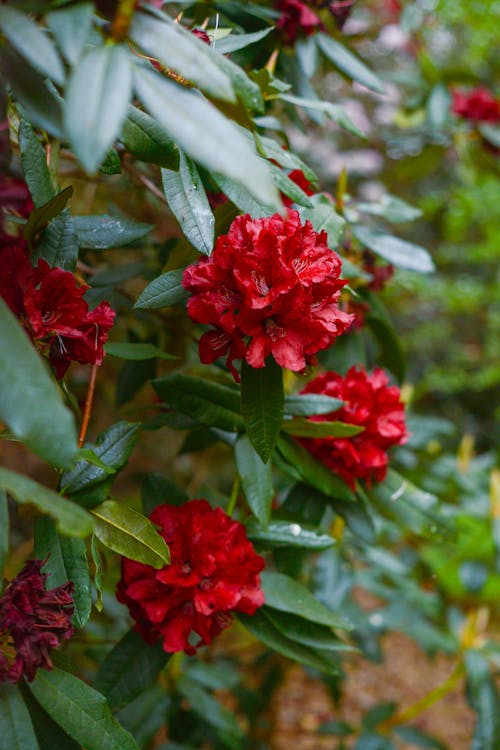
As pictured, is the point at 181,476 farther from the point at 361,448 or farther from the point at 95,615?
the point at 361,448

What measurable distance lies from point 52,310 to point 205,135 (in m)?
0.24

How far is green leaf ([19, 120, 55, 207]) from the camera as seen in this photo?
0.62m

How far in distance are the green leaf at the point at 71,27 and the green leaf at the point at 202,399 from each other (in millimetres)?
380

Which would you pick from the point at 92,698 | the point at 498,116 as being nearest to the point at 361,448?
the point at 92,698

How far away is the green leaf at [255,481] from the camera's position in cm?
70

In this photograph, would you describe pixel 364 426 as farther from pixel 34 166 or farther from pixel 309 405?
pixel 34 166

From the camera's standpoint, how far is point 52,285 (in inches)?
22.9

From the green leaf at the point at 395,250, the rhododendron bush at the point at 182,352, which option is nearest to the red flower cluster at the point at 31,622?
the rhododendron bush at the point at 182,352

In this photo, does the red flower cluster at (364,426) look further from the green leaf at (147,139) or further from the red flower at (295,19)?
the red flower at (295,19)

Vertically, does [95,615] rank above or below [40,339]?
below

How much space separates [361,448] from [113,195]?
40.1 inches

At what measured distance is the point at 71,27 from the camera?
42cm

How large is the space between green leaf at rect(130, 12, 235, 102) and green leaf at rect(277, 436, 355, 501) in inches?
16.7

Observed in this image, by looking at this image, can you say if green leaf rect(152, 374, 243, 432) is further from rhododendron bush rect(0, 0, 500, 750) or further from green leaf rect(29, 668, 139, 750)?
green leaf rect(29, 668, 139, 750)
